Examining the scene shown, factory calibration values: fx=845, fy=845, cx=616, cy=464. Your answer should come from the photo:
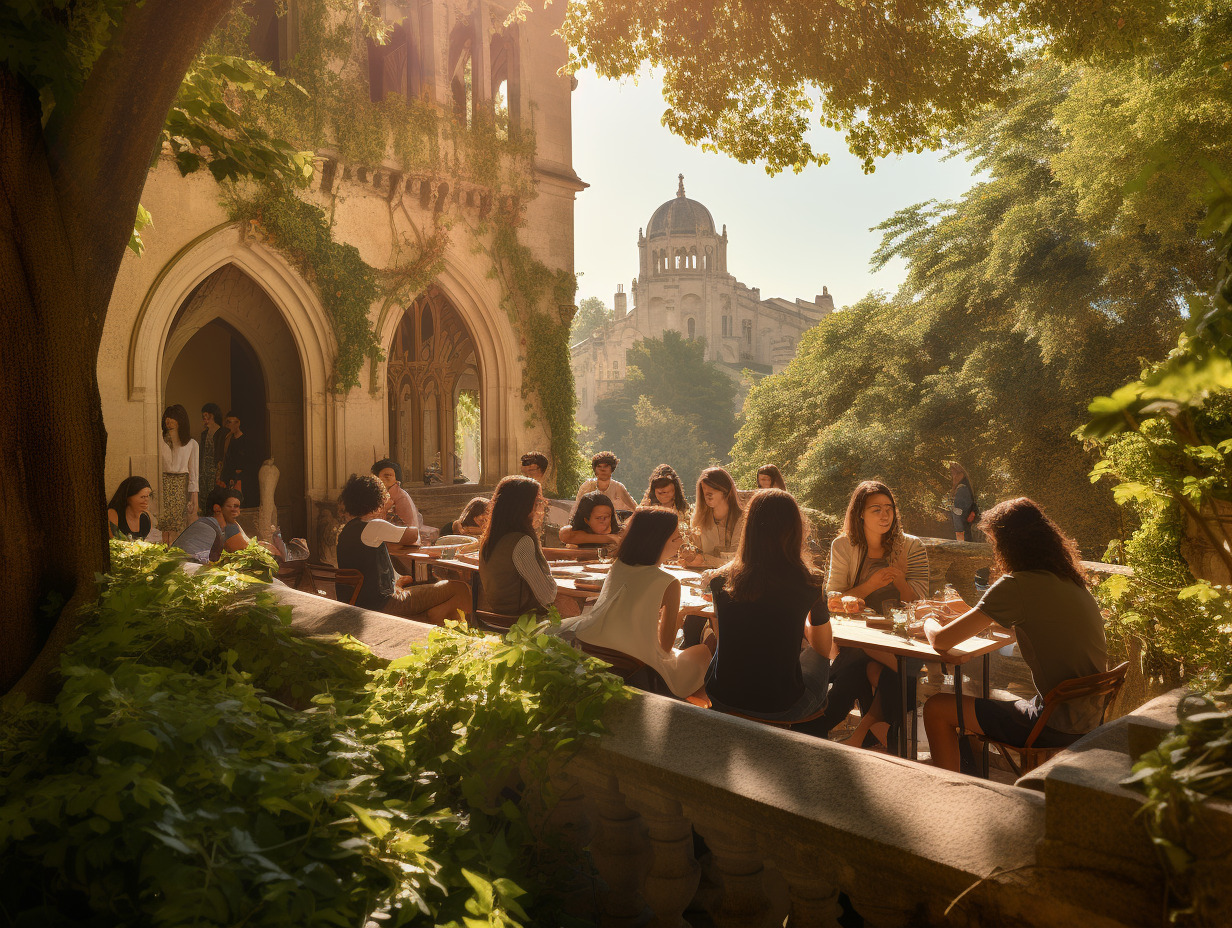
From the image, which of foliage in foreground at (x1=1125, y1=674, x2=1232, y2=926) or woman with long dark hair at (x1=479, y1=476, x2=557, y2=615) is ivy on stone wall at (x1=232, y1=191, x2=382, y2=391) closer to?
woman with long dark hair at (x1=479, y1=476, x2=557, y2=615)

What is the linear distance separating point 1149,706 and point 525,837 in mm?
1372

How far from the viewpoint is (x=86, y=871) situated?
1.44 meters

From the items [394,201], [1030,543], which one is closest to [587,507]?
[1030,543]

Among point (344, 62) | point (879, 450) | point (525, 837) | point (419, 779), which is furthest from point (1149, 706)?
point (879, 450)

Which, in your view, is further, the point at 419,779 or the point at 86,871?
the point at 419,779

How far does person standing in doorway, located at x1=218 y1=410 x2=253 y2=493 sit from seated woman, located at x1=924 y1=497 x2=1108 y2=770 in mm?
12159

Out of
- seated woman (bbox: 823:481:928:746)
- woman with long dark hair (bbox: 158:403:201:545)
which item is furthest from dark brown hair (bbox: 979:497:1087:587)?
woman with long dark hair (bbox: 158:403:201:545)

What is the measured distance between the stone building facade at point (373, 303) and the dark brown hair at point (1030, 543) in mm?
9428

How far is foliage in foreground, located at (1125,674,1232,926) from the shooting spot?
1150mm

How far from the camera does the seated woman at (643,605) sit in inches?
141

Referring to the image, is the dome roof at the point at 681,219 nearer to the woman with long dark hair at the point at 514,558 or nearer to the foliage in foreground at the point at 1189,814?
the woman with long dark hair at the point at 514,558

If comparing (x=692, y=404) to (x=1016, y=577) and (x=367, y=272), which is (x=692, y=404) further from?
(x=1016, y=577)

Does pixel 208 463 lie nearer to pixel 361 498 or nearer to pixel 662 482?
pixel 361 498

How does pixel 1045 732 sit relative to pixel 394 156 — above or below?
below
